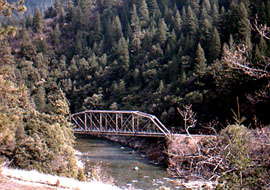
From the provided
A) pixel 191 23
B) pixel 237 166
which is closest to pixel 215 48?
pixel 191 23

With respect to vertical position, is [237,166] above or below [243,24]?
below

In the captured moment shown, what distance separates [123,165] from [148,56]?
36.4 meters

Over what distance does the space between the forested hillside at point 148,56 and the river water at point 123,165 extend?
9915mm

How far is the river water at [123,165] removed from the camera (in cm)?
2746

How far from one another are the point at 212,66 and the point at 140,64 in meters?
24.4

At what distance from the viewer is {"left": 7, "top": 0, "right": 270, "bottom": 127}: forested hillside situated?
1647 inches

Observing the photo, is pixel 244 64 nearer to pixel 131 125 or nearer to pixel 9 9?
pixel 9 9

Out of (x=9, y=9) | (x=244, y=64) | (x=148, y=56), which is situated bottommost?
(x=244, y=64)

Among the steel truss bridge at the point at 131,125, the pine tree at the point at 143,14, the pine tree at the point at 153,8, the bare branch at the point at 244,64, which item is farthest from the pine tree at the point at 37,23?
the bare branch at the point at 244,64

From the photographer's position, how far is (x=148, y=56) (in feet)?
218

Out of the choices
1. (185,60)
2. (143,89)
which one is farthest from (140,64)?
(185,60)

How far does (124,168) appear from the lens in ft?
107

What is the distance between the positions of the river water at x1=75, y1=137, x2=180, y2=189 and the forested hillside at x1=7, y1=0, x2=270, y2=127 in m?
9.91

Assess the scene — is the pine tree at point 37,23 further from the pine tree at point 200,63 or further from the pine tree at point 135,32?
the pine tree at point 200,63
